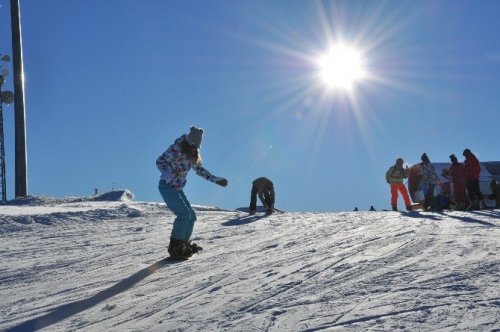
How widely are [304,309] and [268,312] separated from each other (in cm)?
27

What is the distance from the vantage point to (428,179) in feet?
52.1

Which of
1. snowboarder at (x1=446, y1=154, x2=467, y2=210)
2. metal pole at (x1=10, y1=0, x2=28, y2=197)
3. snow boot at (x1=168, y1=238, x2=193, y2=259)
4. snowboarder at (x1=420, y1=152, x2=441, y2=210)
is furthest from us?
metal pole at (x1=10, y1=0, x2=28, y2=197)

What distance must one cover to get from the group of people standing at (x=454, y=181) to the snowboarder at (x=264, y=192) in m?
3.97

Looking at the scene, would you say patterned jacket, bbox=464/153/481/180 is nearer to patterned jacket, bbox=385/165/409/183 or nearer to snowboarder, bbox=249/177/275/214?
patterned jacket, bbox=385/165/409/183

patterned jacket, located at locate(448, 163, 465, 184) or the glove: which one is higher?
patterned jacket, located at locate(448, 163, 465, 184)

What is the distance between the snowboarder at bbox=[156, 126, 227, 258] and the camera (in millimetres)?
6824

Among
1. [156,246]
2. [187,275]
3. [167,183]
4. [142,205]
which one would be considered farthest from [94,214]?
[187,275]

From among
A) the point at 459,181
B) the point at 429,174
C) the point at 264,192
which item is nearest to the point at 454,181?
the point at 459,181

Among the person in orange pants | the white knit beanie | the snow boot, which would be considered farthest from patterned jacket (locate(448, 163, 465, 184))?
the snow boot

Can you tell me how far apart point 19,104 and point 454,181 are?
660 inches

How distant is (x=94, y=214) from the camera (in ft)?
40.8

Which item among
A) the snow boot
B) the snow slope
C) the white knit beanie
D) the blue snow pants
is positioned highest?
the white knit beanie

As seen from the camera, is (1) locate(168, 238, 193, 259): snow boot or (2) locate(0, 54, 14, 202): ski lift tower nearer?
(1) locate(168, 238, 193, 259): snow boot

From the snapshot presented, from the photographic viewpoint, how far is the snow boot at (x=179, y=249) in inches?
263
